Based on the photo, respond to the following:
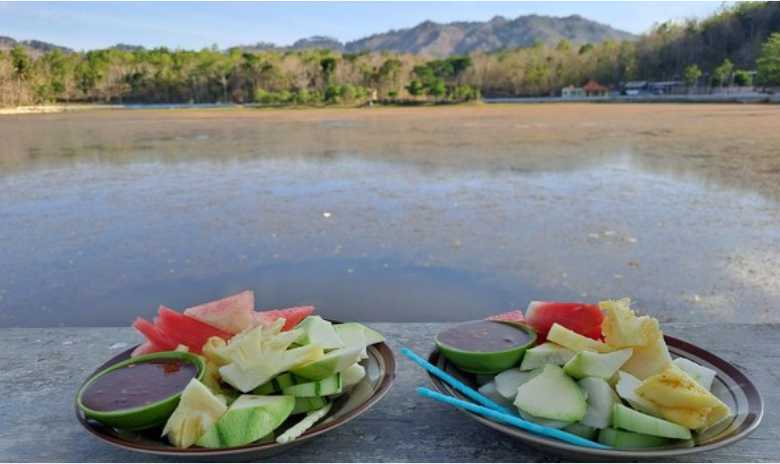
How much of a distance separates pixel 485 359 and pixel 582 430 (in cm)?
20

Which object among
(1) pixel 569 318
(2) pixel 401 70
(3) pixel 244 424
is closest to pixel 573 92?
(2) pixel 401 70

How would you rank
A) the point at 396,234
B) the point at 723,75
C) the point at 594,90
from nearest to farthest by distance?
the point at 396,234, the point at 723,75, the point at 594,90

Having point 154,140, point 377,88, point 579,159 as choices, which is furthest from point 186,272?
point 377,88

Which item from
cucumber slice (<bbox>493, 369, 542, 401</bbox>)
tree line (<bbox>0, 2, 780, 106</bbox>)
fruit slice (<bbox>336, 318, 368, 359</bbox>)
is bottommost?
cucumber slice (<bbox>493, 369, 542, 401</bbox>)

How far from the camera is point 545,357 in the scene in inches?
44.0

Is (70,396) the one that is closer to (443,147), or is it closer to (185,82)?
(443,147)

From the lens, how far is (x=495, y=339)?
46.6 inches

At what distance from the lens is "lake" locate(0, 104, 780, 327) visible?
449 cm

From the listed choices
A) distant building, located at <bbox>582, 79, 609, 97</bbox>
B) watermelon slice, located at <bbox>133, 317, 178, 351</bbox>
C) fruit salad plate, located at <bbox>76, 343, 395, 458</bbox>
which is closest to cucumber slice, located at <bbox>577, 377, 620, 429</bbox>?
fruit salad plate, located at <bbox>76, 343, 395, 458</bbox>

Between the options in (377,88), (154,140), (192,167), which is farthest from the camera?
(377,88)

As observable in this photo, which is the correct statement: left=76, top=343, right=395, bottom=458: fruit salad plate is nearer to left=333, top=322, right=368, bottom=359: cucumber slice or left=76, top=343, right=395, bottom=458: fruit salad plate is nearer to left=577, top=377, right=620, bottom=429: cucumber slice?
left=333, top=322, right=368, bottom=359: cucumber slice

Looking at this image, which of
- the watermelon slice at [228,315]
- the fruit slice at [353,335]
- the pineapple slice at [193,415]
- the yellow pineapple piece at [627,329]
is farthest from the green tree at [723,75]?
the pineapple slice at [193,415]

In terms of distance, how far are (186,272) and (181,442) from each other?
4.41m

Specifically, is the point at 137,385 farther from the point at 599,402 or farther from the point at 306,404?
the point at 599,402
